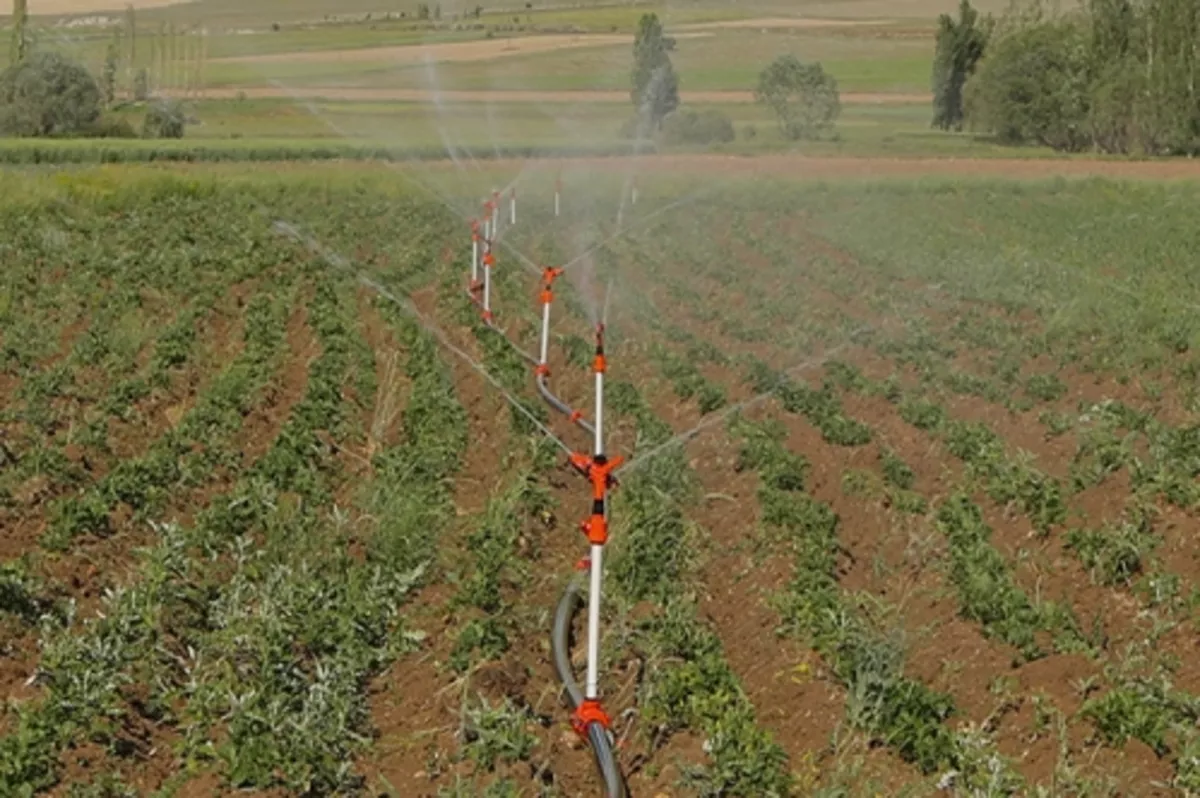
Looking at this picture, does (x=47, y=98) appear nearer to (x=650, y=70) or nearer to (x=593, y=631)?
(x=650, y=70)

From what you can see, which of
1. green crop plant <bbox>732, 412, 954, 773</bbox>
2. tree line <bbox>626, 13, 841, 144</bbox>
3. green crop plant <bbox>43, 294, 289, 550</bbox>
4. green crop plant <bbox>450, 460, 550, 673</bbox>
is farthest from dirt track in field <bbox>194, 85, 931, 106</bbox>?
green crop plant <bbox>732, 412, 954, 773</bbox>

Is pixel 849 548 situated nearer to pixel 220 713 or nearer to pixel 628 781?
pixel 628 781

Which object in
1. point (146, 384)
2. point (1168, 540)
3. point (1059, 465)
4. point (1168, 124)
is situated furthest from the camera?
point (1168, 124)

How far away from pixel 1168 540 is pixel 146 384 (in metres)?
9.18

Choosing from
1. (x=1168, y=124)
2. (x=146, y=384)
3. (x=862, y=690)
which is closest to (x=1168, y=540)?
(x=862, y=690)

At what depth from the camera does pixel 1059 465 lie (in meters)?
12.2

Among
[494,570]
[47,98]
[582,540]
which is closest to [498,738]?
[494,570]

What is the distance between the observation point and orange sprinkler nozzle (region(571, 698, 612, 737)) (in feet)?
21.6

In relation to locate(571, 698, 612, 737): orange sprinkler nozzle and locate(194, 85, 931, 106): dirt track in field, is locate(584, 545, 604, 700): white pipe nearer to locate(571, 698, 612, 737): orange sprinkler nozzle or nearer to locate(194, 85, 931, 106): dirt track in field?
locate(571, 698, 612, 737): orange sprinkler nozzle

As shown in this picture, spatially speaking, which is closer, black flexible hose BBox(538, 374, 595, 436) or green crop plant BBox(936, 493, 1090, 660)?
green crop plant BBox(936, 493, 1090, 660)

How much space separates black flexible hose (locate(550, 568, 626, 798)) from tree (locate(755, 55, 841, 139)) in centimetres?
1760

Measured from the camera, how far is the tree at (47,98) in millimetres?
67500

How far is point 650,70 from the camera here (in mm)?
14828

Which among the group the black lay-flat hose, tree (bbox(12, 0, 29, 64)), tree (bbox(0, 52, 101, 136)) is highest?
tree (bbox(12, 0, 29, 64))
